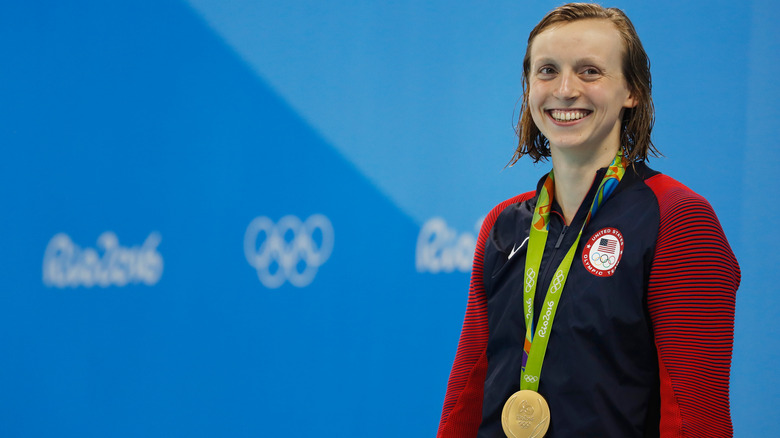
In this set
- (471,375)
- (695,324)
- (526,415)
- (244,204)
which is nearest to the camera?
(695,324)

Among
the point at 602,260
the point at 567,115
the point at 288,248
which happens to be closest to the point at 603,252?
the point at 602,260

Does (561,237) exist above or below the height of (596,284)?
above

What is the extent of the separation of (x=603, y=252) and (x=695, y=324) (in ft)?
0.54

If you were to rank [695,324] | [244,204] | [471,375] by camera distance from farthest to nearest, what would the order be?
[244,204], [471,375], [695,324]

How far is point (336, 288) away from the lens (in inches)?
103

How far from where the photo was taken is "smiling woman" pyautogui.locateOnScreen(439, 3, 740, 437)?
99cm

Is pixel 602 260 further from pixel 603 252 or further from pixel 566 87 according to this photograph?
pixel 566 87

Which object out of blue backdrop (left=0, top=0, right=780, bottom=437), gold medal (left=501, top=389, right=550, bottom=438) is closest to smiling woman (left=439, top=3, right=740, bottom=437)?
gold medal (left=501, top=389, right=550, bottom=438)

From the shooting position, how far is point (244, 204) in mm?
2607

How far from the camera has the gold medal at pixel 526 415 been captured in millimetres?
1074

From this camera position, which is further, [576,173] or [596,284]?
[576,173]

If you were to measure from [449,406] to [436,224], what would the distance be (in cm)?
135

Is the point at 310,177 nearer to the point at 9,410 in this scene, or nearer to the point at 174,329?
the point at 174,329

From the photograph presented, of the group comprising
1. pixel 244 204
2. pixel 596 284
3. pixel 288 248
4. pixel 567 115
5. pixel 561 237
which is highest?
pixel 244 204
